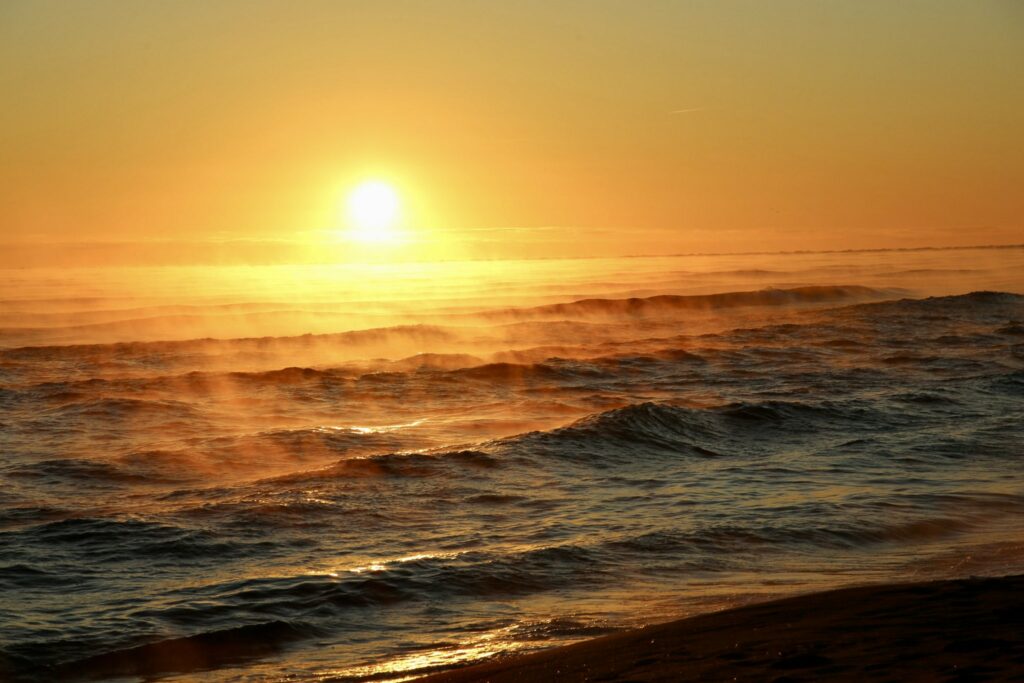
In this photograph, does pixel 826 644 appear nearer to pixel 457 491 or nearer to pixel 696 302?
pixel 457 491

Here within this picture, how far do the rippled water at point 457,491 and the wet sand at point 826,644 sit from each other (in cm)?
79

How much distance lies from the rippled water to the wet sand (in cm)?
79

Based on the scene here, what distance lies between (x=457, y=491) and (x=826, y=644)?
7.00m

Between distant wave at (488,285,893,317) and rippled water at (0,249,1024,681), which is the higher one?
distant wave at (488,285,893,317)

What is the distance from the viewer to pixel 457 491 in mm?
12547

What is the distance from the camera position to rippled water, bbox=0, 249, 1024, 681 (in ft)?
25.8

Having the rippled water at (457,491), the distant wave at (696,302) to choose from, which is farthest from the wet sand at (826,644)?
the distant wave at (696,302)

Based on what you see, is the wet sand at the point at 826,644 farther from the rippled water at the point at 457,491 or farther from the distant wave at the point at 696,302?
the distant wave at the point at 696,302

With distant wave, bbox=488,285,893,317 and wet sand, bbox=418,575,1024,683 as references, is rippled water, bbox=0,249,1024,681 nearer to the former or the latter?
wet sand, bbox=418,575,1024,683

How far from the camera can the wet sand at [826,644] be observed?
538 centimetres

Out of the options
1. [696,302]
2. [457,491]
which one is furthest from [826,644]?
[696,302]

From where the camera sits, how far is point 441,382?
2486cm

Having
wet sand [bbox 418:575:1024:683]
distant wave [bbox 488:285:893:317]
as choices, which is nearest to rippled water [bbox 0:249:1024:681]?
wet sand [bbox 418:575:1024:683]

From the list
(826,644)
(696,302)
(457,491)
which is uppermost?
(696,302)
